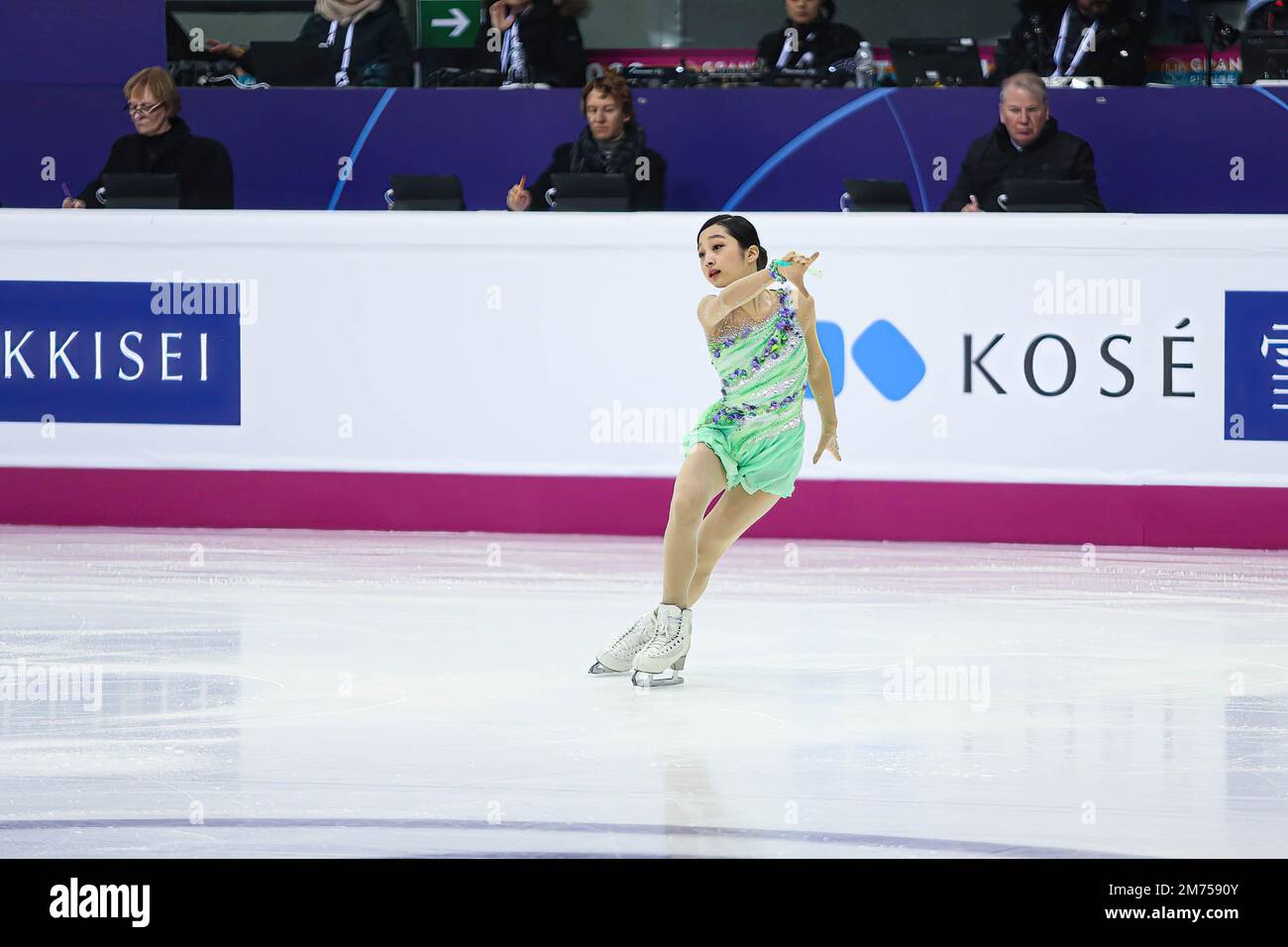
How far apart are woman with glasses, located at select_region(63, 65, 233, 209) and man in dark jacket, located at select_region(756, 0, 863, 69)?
9.79 feet

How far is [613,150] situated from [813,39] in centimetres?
177

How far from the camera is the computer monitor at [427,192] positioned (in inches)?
324

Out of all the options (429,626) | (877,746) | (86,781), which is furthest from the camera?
(429,626)

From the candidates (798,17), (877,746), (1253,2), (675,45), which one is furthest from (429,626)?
(675,45)

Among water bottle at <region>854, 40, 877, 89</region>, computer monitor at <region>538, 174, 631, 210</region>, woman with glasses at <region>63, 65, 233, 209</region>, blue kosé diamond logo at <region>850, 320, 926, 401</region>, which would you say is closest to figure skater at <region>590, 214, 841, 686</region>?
blue kosé diamond logo at <region>850, 320, 926, 401</region>

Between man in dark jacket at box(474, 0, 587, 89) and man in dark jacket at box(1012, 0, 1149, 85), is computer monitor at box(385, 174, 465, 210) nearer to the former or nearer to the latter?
man in dark jacket at box(474, 0, 587, 89)

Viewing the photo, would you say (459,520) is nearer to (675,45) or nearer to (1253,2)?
(1253,2)

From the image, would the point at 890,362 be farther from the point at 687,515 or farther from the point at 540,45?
the point at 540,45

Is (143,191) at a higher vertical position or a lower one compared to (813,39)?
lower

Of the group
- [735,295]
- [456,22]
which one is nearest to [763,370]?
[735,295]

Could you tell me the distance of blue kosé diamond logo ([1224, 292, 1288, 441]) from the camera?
7.11m

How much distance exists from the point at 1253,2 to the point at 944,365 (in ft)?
13.6

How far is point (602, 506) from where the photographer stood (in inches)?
295

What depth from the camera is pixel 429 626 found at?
555cm
